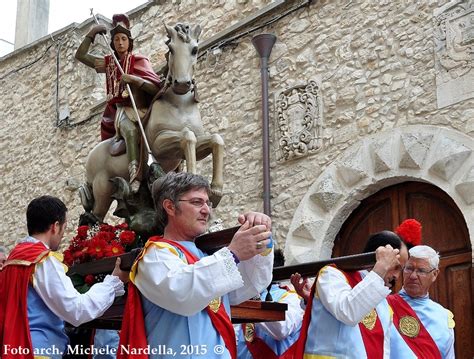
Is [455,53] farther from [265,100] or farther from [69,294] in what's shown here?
[69,294]

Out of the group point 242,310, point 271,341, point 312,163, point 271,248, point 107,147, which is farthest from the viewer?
point 312,163

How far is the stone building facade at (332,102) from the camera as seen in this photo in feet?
22.5

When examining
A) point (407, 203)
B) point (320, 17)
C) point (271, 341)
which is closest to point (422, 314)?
point (271, 341)

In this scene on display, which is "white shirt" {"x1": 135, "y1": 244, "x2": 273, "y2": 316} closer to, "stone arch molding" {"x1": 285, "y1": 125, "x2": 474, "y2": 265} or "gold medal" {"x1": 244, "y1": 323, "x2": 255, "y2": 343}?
"gold medal" {"x1": 244, "y1": 323, "x2": 255, "y2": 343}

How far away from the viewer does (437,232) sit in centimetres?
694

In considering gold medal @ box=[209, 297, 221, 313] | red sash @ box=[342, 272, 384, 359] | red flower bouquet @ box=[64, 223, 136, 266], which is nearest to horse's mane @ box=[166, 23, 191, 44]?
red flower bouquet @ box=[64, 223, 136, 266]

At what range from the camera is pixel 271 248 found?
2.99 meters

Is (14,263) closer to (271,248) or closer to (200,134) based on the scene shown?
(271,248)

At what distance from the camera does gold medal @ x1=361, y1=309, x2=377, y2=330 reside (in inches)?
139

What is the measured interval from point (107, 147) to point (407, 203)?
350cm

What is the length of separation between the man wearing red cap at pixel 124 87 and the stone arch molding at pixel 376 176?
3.08m

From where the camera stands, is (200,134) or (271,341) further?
(200,134)

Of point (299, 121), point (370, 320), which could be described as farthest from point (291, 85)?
point (370, 320)

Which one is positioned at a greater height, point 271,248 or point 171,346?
point 271,248
